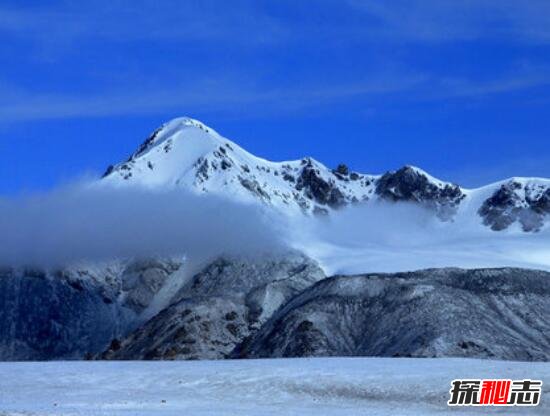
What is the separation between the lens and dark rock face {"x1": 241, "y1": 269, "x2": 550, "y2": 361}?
418 ft

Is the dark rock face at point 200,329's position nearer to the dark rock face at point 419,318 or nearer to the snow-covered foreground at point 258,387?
the dark rock face at point 419,318

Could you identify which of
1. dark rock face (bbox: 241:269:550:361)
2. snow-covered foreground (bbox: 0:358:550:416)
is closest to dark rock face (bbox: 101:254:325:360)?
dark rock face (bbox: 241:269:550:361)

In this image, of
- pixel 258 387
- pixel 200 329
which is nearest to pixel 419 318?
pixel 200 329

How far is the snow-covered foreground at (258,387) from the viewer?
49031mm

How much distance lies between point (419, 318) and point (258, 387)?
271 ft

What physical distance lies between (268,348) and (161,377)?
7926 centimetres

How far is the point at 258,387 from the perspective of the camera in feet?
181

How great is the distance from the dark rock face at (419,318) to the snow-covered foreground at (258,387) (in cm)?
6409

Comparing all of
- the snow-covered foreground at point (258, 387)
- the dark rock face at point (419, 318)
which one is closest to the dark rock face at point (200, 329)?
the dark rock face at point (419, 318)

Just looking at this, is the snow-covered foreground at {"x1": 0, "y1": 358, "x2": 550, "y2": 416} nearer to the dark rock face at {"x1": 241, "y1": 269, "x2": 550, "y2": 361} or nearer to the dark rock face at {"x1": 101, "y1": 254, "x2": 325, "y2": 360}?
the dark rock face at {"x1": 241, "y1": 269, "x2": 550, "y2": 361}

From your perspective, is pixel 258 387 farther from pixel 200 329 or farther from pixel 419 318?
pixel 200 329

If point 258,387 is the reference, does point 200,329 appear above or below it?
below

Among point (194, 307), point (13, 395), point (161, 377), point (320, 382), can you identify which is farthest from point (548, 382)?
point (194, 307)

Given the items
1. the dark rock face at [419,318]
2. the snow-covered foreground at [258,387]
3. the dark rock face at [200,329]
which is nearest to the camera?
the snow-covered foreground at [258,387]
